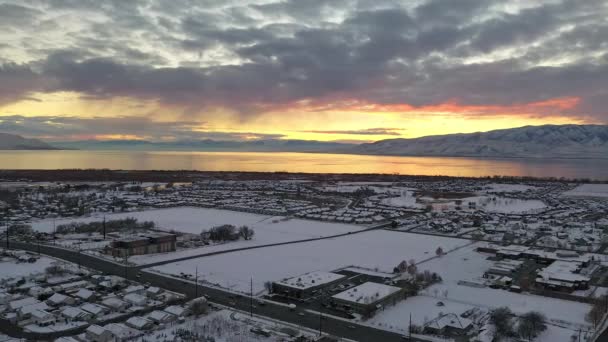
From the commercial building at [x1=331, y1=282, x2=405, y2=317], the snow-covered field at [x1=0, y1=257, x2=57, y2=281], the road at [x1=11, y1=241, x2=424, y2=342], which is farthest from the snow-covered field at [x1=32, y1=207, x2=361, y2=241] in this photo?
the commercial building at [x1=331, y1=282, x2=405, y2=317]

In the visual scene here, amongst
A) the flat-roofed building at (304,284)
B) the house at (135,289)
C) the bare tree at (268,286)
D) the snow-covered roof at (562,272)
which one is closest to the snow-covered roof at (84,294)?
the house at (135,289)

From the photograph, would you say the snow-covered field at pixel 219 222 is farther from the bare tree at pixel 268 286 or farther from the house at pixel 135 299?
the house at pixel 135 299

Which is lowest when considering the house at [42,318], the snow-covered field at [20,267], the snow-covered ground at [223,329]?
the snow-covered ground at [223,329]

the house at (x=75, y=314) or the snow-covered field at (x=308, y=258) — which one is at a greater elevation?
the snow-covered field at (x=308, y=258)

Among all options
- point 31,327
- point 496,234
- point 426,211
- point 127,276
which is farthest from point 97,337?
point 426,211

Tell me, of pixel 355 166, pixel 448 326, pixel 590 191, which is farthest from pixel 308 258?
pixel 355 166

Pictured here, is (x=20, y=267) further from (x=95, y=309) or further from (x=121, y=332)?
(x=121, y=332)
